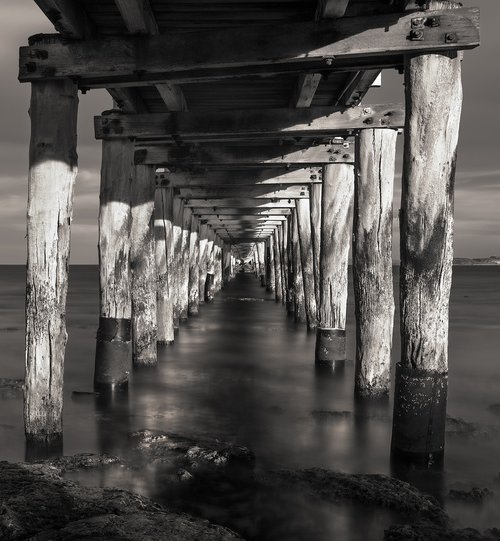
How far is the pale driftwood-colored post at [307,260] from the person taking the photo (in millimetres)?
11805

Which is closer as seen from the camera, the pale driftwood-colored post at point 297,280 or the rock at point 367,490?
the rock at point 367,490

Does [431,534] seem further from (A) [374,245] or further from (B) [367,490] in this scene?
(A) [374,245]

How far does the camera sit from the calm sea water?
13.1ft

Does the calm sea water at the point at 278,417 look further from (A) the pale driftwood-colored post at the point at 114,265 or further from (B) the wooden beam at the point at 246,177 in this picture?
(B) the wooden beam at the point at 246,177

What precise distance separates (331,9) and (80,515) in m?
3.27

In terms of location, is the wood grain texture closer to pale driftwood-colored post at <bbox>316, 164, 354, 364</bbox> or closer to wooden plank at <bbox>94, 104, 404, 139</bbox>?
pale driftwood-colored post at <bbox>316, 164, 354, 364</bbox>

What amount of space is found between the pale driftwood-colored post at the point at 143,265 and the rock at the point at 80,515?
13.8 ft

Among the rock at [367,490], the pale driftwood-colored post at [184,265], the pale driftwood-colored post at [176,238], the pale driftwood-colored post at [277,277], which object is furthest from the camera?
the pale driftwood-colored post at [277,277]

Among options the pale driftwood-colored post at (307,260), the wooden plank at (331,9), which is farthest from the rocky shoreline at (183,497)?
the pale driftwood-colored post at (307,260)

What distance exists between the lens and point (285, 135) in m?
6.78

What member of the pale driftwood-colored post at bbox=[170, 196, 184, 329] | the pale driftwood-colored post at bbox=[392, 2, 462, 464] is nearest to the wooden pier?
the pale driftwood-colored post at bbox=[392, 2, 462, 464]

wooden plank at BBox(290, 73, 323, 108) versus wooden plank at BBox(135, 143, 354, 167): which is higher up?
wooden plank at BBox(290, 73, 323, 108)

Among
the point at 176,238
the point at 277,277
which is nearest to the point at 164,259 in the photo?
the point at 176,238

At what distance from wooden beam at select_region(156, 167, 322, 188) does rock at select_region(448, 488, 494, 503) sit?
643cm
